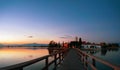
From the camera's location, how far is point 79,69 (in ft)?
31.4

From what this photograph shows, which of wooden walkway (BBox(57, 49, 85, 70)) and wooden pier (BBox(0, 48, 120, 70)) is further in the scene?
wooden walkway (BBox(57, 49, 85, 70))

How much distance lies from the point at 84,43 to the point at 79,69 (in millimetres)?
174147

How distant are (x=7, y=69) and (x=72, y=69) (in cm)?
671

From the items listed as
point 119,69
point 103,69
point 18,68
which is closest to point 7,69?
point 18,68

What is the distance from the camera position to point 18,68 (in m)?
3.38

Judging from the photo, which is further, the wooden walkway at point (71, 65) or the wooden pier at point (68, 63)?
the wooden walkway at point (71, 65)

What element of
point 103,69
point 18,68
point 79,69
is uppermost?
point 18,68

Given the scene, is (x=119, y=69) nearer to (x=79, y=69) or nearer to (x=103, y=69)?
(x=79, y=69)

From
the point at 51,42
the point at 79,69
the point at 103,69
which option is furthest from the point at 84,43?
the point at 79,69

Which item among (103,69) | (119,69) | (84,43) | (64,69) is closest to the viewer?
(119,69)

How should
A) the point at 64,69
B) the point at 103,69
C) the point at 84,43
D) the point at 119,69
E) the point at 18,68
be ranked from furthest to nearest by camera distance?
the point at 84,43, the point at 103,69, the point at 64,69, the point at 18,68, the point at 119,69

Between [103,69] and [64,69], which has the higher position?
[64,69]

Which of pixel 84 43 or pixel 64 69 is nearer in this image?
pixel 64 69

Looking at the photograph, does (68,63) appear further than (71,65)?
Yes
